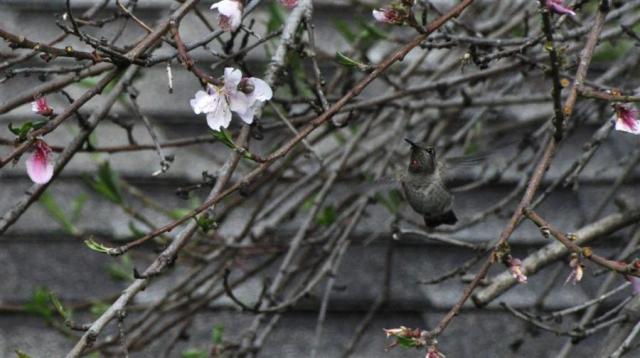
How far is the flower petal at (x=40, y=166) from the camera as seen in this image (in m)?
2.27

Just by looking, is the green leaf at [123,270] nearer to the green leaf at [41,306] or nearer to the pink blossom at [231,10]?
the green leaf at [41,306]

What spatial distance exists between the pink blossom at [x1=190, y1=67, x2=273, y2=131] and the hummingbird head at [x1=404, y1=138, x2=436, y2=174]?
2.44 feet

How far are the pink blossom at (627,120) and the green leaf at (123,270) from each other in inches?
79.6

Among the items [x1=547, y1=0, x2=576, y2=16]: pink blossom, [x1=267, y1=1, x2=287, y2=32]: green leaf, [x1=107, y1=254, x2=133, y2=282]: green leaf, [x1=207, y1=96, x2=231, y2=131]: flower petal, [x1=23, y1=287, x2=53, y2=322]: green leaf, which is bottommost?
[x1=207, y1=96, x2=231, y2=131]: flower petal

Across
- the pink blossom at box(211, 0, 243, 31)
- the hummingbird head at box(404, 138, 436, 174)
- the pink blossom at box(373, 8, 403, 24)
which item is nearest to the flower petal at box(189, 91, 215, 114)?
the pink blossom at box(211, 0, 243, 31)

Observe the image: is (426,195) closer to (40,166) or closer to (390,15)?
(390,15)

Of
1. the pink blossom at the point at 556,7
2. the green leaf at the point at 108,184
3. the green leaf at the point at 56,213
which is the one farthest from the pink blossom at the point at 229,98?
the green leaf at the point at 56,213

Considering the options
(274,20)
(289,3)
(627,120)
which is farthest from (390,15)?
(274,20)

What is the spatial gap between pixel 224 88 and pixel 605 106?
1.93 metres

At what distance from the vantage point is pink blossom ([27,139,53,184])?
2.26 m

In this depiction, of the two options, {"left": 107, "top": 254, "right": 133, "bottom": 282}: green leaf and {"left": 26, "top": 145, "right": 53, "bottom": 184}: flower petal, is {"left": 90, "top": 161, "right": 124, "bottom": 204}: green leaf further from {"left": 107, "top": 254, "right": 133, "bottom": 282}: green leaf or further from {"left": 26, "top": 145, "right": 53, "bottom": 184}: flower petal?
{"left": 26, "top": 145, "right": 53, "bottom": 184}: flower petal

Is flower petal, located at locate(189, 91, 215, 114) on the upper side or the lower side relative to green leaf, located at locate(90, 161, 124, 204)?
lower

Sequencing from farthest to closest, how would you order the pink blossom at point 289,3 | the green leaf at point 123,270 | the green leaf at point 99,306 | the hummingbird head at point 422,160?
the green leaf at point 123,270 < the green leaf at point 99,306 < the hummingbird head at point 422,160 < the pink blossom at point 289,3

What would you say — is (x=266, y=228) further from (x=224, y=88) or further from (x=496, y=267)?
(x=224, y=88)
